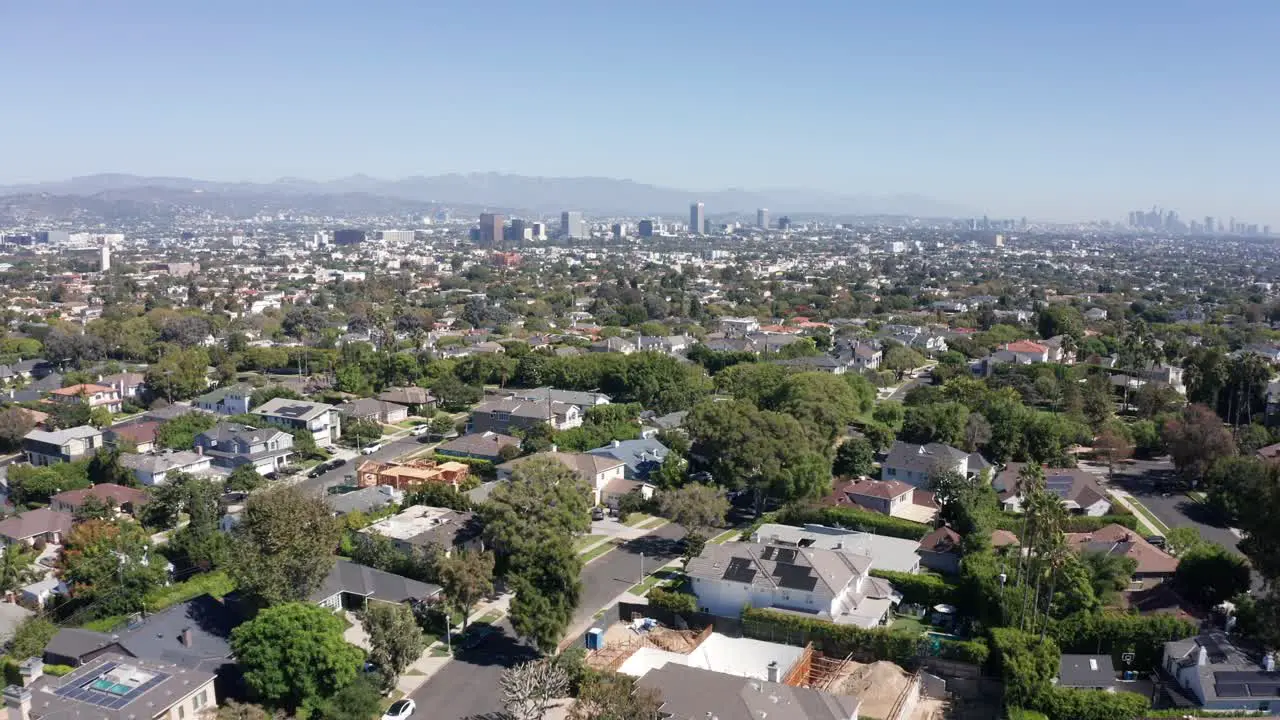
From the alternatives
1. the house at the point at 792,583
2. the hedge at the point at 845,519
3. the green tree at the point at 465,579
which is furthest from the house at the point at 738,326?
the green tree at the point at 465,579

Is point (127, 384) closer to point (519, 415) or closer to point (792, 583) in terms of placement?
point (519, 415)

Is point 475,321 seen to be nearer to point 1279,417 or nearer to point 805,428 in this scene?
point 805,428

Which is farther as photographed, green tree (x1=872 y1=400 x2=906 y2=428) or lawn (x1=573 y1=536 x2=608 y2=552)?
green tree (x1=872 y1=400 x2=906 y2=428)

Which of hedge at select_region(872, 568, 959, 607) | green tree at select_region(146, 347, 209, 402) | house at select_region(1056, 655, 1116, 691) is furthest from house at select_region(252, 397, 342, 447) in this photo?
house at select_region(1056, 655, 1116, 691)

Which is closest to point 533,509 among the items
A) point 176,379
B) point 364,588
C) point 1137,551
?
point 364,588

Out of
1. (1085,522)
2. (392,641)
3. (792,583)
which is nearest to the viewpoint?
(392,641)

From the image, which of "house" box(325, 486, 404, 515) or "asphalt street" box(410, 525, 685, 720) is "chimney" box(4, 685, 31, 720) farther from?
"house" box(325, 486, 404, 515)

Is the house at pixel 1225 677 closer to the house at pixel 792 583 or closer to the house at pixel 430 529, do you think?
the house at pixel 792 583

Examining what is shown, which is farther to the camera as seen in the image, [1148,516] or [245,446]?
[245,446]
